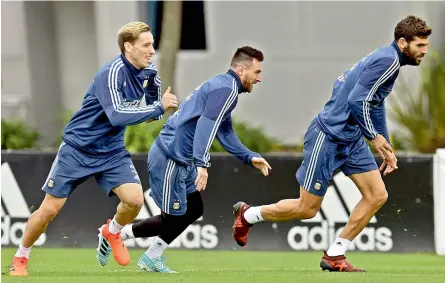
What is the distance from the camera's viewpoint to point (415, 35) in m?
12.2

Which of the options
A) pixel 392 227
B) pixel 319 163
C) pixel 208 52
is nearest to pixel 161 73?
pixel 208 52

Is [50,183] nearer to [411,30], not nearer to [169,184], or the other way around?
[169,184]

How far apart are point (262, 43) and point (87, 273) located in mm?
11233

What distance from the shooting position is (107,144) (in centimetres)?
1212

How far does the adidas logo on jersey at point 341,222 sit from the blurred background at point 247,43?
14.5 ft

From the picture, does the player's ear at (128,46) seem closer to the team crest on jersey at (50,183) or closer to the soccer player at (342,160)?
the team crest on jersey at (50,183)

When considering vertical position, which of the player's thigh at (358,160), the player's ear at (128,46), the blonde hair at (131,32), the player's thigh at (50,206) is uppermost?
the blonde hair at (131,32)

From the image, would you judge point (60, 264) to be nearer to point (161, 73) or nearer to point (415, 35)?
point (415, 35)

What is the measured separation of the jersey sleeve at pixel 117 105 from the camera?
37.6 ft

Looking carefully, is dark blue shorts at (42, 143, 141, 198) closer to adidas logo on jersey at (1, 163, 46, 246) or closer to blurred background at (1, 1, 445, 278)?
blurred background at (1, 1, 445, 278)

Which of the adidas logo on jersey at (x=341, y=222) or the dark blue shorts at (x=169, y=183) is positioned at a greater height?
the dark blue shorts at (x=169, y=183)

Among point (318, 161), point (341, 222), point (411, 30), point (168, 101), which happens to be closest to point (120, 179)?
point (168, 101)

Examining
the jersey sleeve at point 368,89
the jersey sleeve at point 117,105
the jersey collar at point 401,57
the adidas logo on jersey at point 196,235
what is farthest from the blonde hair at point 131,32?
the adidas logo on jersey at point 196,235

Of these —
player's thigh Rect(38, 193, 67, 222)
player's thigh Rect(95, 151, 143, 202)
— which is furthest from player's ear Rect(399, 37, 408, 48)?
player's thigh Rect(38, 193, 67, 222)
